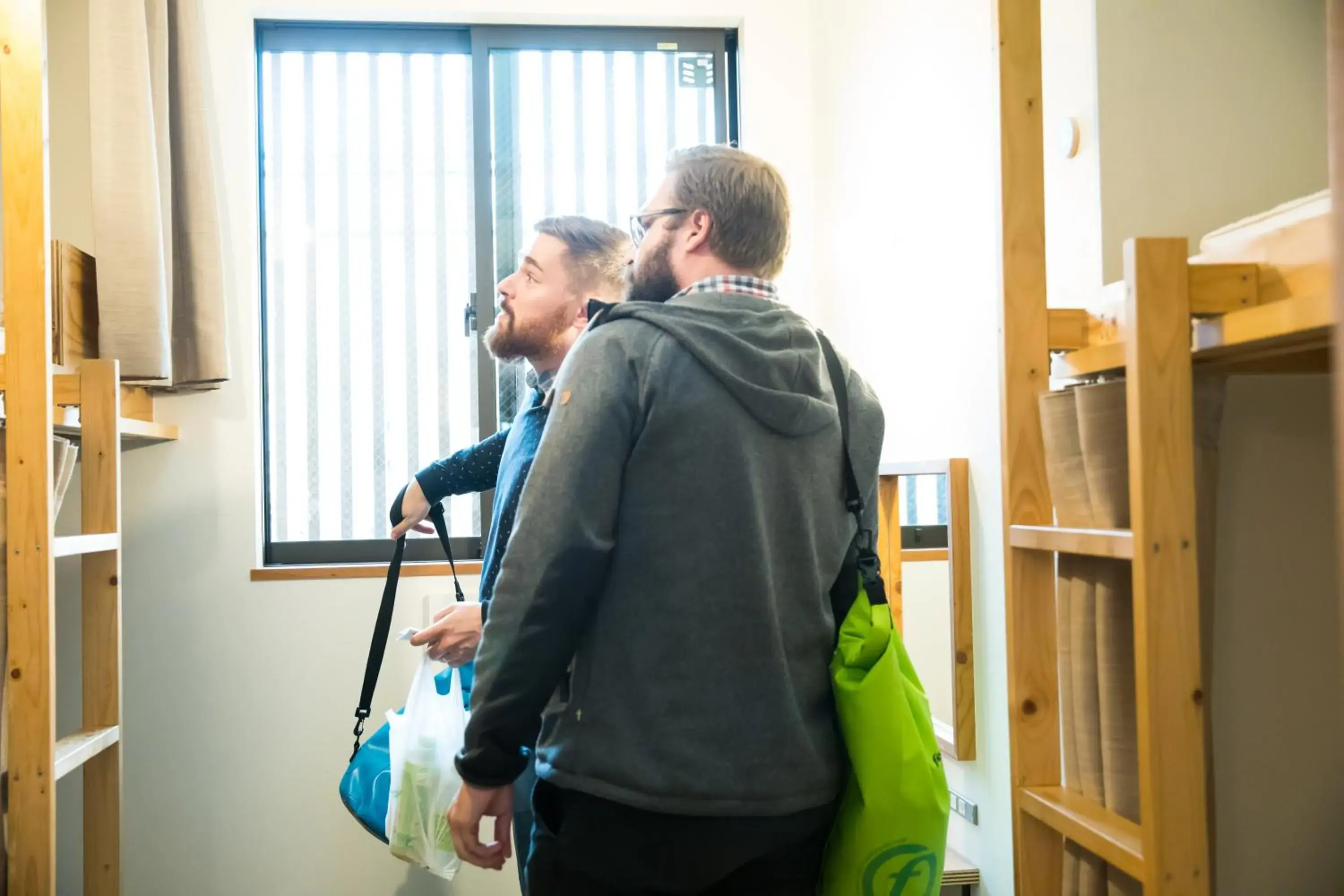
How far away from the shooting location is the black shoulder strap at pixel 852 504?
1.17 meters

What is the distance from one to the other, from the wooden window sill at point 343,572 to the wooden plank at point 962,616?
1300 millimetres

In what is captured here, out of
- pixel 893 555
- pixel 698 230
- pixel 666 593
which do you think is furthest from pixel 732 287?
pixel 893 555

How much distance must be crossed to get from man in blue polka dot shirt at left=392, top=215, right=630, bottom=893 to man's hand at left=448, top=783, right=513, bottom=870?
1.57ft

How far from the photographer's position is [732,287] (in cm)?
119

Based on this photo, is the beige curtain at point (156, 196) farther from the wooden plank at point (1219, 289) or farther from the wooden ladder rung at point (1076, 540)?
the wooden plank at point (1219, 289)

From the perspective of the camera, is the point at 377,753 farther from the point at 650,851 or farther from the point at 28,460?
the point at 650,851

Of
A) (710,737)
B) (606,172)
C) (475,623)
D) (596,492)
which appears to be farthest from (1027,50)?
(606,172)

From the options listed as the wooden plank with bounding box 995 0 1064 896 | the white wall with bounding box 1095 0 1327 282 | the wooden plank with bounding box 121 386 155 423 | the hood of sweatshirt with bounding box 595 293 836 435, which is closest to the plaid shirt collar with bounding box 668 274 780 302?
the hood of sweatshirt with bounding box 595 293 836 435

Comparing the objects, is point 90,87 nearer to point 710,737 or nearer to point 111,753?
point 111,753

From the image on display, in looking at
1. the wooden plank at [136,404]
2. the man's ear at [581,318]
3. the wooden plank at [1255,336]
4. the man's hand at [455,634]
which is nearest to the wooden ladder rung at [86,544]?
the wooden plank at [136,404]

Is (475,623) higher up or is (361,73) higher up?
(361,73)

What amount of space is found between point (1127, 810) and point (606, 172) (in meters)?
2.16

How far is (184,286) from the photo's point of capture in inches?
96.8

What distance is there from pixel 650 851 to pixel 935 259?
130 cm
